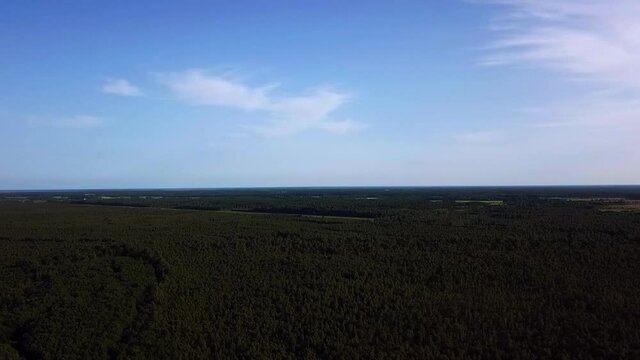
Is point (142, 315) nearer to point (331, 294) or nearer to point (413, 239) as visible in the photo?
point (331, 294)

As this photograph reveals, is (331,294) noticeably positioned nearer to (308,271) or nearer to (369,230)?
(308,271)

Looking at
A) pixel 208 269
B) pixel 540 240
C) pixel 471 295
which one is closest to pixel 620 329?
pixel 471 295

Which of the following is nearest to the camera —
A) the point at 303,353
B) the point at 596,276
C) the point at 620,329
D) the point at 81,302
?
the point at 303,353

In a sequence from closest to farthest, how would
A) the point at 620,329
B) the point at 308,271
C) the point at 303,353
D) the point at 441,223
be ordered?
the point at 303,353, the point at 620,329, the point at 308,271, the point at 441,223

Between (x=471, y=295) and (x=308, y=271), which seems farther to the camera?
(x=308, y=271)

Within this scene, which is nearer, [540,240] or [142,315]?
[142,315]

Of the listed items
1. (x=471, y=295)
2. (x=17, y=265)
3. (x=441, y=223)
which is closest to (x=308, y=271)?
(x=471, y=295)
